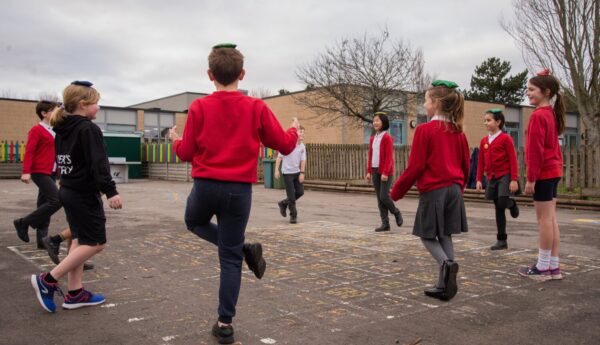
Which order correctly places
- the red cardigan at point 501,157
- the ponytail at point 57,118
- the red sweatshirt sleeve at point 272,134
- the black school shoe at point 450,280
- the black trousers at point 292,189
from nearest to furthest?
the red sweatshirt sleeve at point 272,134, the ponytail at point 57,118, the black school shoe at point 450,280, the red cardigan at point 501,157, the black trousers at point 292,189

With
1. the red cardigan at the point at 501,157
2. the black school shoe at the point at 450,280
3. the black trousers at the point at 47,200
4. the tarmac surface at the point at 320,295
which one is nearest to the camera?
the tarmac surface at the point at 320,295

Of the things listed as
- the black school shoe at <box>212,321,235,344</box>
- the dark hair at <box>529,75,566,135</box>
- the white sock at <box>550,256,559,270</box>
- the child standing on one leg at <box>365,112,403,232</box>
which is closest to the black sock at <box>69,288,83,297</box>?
the black school shoe at <box>212,321,235,344</box>

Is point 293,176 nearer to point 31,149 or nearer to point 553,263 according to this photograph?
point 31,149

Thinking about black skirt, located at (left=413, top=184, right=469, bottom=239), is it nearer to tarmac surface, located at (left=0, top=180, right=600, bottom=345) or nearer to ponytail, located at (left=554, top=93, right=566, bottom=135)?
tarmac surface, located at (left=0, top=180, right=600, bottom=345)

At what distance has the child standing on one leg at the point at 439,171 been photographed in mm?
4539

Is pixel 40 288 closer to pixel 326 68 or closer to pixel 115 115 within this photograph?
pixel 326 68

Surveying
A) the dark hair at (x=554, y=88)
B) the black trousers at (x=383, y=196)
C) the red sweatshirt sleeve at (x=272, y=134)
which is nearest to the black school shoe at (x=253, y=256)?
the red sweatshirt sleeve at (x=272, y=134)

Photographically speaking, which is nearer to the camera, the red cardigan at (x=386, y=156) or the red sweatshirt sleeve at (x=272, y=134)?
the red sweatshirt sleeve at (x=272, y=134)

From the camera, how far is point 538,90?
209 inches

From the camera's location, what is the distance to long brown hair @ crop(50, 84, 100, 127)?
4215 mm

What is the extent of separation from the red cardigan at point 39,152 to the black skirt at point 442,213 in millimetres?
4526

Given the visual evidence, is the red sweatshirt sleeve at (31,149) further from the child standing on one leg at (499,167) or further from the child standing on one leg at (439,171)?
the child standing on one leg at (499,167)

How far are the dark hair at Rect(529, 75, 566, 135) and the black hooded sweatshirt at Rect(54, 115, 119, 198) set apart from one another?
4052 millimetres

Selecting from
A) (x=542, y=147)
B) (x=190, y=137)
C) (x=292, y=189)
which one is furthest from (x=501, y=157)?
(x=190, y=137)
